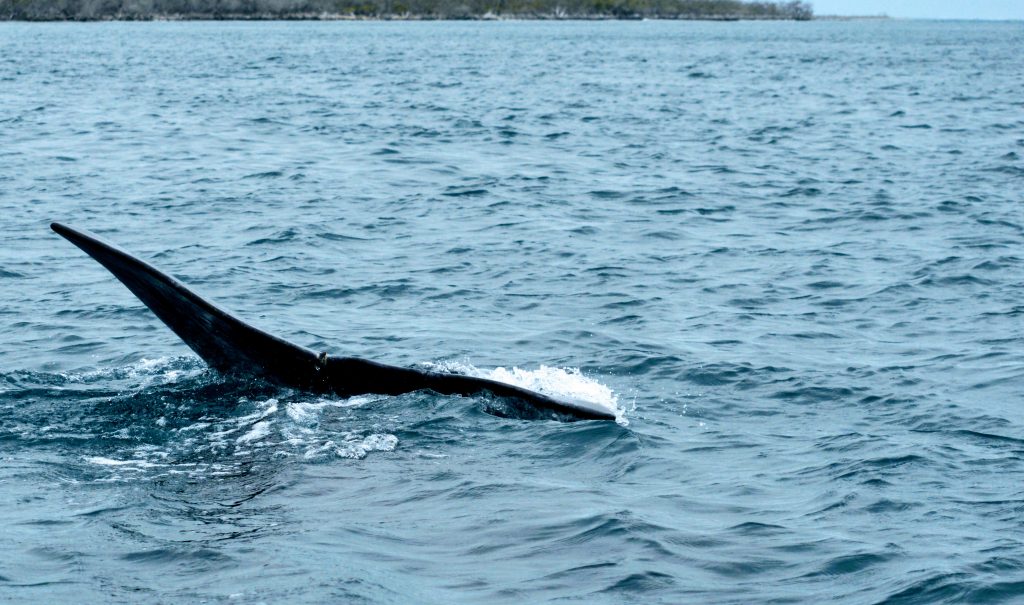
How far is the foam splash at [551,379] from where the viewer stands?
13.2m

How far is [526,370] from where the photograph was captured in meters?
13.9

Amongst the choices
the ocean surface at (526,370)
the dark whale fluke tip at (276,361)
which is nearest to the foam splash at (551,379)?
the ocean surface at (526,370)

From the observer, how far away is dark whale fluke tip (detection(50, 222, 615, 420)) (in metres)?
10.7

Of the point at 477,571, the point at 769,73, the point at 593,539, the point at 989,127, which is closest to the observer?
the point at 477,571

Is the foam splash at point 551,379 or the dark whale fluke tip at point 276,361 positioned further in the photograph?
the foam splash at point 551,379

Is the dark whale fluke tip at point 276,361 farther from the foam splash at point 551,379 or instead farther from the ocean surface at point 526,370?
the foam splash at point 551,379

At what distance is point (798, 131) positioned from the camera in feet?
133

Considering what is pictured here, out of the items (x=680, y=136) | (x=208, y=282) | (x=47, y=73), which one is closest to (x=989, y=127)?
(x=680, y=136)

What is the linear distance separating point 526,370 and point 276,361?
3.29m

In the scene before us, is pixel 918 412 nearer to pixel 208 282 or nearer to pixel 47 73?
pixel 208 282

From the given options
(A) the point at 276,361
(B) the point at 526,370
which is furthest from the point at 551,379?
(A) the point at 276,361

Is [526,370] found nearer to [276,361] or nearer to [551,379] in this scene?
[551,379]

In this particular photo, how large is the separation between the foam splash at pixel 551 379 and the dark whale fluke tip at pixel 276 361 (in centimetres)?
119

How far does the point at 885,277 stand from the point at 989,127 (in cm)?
2537
